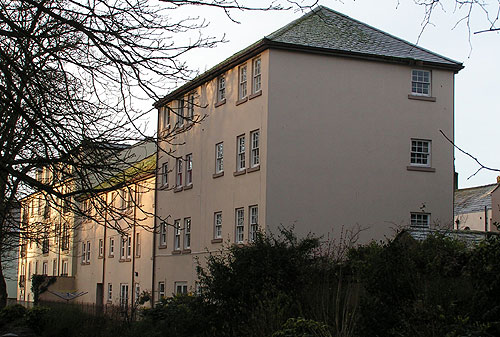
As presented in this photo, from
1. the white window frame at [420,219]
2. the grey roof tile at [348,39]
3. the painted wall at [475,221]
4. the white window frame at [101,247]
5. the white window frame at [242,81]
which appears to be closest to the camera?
the grey roof tile at [348,39]

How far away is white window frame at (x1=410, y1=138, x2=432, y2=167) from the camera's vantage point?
35.6 meters

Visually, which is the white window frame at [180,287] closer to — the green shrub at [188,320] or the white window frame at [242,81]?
the white window frame at [242,81]

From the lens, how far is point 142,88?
10.3 m

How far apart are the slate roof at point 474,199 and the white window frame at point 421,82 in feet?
68.2

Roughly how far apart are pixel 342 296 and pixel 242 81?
21471mm

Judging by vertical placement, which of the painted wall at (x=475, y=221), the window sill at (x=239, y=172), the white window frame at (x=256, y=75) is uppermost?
the white window frame at (x=256, y=75)

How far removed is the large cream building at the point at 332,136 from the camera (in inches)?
1316

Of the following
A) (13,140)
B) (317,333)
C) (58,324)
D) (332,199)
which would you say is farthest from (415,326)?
(332,199)

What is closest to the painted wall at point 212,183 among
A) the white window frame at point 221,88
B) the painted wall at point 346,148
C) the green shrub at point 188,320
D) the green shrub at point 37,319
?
the white window frame at point 221,88

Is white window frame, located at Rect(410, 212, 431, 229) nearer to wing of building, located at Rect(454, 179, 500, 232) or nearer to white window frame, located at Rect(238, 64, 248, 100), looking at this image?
white window frame, located at Rect(238, 64, 248, 100)

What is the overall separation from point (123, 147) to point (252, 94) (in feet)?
75.4

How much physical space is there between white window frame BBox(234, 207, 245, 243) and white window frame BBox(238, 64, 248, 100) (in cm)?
549

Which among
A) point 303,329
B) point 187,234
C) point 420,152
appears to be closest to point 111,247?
point 187,234

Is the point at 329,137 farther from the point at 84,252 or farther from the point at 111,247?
the point at 84,252
